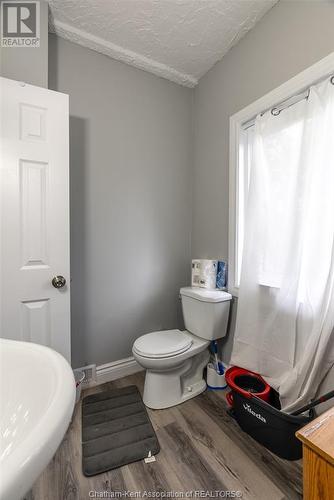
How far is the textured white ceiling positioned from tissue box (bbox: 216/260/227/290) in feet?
5.23

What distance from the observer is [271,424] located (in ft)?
3.81

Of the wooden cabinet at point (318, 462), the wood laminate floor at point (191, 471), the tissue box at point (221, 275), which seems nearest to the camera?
the wooden cabinet at point (318, 462)

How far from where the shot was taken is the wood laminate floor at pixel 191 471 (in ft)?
3.38

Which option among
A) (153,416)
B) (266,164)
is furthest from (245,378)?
(266,164)

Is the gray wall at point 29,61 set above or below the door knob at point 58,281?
above

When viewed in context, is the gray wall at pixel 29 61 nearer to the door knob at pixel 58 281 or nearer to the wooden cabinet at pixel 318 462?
the door knob at pixel 58 281

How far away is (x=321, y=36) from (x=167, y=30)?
3.12 ft

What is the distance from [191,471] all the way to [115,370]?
923mm

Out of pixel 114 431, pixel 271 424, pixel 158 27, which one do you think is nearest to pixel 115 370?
pixel 114 431

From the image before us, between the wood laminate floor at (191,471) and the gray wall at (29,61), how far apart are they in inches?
80.1

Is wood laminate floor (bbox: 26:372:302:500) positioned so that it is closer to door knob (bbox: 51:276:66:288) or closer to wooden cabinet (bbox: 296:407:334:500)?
wooden cabinet (bbox: 296:407:334:500)

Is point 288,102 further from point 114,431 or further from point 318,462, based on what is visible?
point 114,431

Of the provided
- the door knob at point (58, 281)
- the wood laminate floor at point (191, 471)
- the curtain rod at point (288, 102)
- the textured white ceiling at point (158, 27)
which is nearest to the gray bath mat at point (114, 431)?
the wood laminate floor at point (191, 471)

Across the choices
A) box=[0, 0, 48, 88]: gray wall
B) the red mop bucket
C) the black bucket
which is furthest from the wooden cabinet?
box=[0, 0, 48, 88]: gray wall
